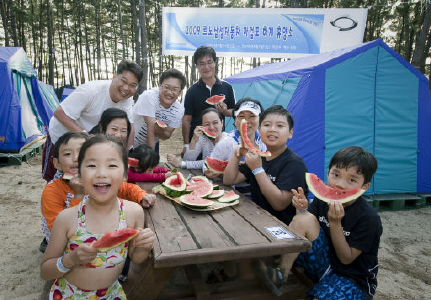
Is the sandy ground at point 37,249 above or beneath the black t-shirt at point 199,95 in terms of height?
beneath

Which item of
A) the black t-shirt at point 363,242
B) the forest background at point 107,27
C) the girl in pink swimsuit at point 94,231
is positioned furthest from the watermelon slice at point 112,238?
the forest background at point 107,27

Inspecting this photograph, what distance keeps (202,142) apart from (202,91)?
3.43ft

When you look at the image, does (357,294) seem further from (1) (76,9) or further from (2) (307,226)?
(1) (76,9)

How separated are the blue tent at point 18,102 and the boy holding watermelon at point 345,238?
842cm

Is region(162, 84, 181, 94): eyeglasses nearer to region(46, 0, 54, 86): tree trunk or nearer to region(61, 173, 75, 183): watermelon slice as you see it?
region(61, 173, 75, 183): watermelon slice

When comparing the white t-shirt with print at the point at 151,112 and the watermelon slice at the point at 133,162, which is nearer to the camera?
the watermelon slice at the point at 133,162

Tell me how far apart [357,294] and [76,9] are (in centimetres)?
3645

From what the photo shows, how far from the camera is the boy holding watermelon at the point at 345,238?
2.07 metres

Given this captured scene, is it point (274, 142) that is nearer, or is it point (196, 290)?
point (196, 290)

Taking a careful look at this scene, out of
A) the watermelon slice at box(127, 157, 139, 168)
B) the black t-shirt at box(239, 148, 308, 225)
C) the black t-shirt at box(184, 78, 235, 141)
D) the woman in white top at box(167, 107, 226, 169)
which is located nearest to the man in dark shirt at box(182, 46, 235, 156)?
the black t-shirt at box(184, 78, 235, 141)

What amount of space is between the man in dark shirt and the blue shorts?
2761 mm

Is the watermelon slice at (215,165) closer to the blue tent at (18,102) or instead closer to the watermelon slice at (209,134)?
the watermelon slice at (209,134)

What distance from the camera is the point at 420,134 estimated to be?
5996 mm

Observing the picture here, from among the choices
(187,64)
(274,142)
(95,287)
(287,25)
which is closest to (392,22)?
(287,25)
